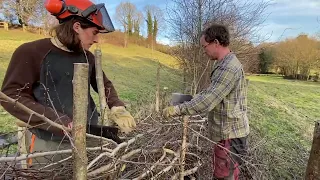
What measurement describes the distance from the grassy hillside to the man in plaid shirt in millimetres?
3288

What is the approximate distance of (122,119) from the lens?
216 centimetres

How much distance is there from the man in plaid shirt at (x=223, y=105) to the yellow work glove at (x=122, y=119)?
376mm

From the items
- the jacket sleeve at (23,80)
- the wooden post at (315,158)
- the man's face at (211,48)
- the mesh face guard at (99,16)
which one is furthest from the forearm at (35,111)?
the man's face at (211,48)

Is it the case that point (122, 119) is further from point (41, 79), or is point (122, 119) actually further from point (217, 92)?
point (217, 92)

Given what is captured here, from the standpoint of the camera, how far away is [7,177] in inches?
61.3

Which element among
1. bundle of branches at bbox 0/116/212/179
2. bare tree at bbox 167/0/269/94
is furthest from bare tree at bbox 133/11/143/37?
bundle of branches at bbox 0/116/212/179

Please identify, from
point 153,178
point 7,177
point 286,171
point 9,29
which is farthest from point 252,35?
point 9,29

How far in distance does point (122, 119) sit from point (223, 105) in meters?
0.89

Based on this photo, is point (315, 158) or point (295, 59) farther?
point (295, 59)

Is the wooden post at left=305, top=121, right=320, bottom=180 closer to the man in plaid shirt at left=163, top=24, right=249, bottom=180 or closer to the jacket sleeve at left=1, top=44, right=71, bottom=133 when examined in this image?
the man in plaid shirt at left=163, top=24, right=249, bottom=180

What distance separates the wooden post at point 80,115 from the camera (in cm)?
104

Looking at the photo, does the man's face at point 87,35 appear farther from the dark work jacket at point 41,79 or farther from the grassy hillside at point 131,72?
the grassy hillside at point 131,72

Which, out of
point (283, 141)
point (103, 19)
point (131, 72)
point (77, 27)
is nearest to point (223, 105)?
point (103, 19)

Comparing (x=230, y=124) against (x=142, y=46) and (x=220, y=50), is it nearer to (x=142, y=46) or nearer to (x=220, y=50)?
(x=220, y=50)
